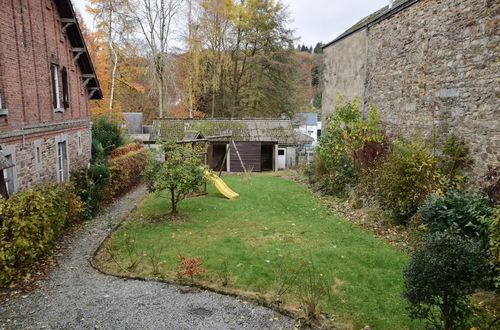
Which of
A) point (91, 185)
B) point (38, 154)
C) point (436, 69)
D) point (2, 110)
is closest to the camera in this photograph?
point (2, 110)

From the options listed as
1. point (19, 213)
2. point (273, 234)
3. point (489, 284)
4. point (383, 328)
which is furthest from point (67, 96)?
point (489, 284)

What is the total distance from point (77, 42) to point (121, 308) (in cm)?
1282

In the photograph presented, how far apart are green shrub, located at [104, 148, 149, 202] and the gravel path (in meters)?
7.66

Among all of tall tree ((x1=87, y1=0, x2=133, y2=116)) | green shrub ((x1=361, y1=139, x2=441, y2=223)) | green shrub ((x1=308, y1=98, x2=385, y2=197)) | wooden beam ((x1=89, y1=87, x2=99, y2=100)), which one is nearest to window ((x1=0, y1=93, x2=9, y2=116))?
wooden beam ((x1=89, y1=87, x2=99, y2=100))

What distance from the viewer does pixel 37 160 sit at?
36.8ft

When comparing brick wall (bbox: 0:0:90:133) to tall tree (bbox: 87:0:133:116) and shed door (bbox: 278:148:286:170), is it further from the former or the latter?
shed door (bbox: 278:148:286:170)

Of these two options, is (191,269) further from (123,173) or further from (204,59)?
(204,59)

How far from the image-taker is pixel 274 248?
903 cm

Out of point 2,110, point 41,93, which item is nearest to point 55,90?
point 41,93

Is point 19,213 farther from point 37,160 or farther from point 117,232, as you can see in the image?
point 37,160

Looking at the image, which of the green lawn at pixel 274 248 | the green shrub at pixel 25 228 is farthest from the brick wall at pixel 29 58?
the green lawn at pixel 274 248

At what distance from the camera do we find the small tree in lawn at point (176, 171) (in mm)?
11547

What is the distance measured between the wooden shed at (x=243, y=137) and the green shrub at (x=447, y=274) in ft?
68.6

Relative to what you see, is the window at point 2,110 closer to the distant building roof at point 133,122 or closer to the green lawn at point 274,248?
the green lawn at point 274,248
